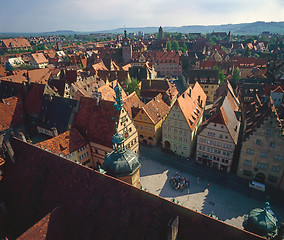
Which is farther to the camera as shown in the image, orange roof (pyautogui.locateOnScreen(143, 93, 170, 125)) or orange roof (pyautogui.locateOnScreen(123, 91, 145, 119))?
orange roof (pyautogui.locateOnScreen(123, 91, 145, 119))

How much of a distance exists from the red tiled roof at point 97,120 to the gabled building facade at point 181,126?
45.3 feet

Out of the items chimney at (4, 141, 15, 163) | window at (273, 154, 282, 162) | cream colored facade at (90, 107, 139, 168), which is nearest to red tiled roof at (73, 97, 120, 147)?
cream colored facade at (90, 107, 139, 168)

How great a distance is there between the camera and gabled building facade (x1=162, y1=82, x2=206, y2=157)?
4147cm

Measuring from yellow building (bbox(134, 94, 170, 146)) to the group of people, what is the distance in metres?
13.5

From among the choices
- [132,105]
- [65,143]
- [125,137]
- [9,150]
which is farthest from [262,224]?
[132,105]

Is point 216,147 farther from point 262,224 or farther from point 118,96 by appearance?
point 262,224

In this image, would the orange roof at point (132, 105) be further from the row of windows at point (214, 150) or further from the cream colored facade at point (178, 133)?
the row of windows at point (214, 150)

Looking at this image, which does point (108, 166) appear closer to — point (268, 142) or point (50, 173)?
point (50, 173)

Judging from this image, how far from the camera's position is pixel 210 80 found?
2918 inches

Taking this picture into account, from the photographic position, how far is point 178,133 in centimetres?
4347

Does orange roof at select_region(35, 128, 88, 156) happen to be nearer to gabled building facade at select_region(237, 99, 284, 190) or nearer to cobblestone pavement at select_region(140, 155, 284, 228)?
cobblestone pavement at select_region(140, 155, 284, 228)

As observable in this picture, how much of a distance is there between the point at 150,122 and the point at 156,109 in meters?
4.88

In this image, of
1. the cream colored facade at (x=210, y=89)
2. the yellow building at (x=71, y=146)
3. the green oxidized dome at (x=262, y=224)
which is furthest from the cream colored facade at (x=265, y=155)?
the cream colored facade at (x=210, y=89)

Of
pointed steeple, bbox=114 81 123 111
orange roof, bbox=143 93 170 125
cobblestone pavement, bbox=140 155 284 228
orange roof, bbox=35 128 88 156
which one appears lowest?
cobblestone pavement, bbox=140 155 284 228
